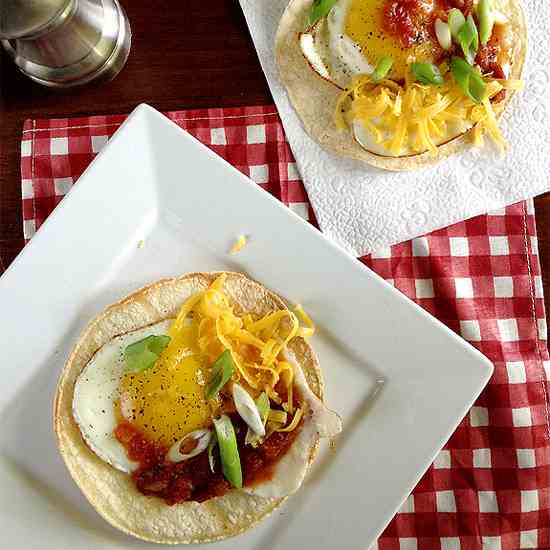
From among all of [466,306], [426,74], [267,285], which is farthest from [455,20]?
[267,285]

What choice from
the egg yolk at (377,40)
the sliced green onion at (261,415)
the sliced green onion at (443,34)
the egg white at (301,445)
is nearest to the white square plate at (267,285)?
the egg white at (301,445)

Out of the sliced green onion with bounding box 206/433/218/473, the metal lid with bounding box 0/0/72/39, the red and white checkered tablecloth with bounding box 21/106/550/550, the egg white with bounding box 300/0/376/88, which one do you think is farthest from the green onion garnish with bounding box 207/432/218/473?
the metal lid with bounding box 0/0/72/39

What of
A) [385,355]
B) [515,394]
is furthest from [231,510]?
[515,394]

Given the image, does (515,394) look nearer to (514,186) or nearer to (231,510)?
(514,186)

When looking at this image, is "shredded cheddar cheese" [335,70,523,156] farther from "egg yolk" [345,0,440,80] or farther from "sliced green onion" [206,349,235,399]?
"sliced green onion" [206,349,235,399]

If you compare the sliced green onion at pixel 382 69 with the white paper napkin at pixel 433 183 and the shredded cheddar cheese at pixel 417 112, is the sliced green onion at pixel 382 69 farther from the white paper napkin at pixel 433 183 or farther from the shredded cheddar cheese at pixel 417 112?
the white paper napkin at pixel 433 183

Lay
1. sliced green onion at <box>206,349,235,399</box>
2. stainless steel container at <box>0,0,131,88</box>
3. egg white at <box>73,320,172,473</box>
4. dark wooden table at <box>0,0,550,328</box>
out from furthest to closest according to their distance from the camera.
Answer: dark wooden table at <box>0,0,550,328</box> → stainless steel container at <box>0,0,131,88</box> → egg white at <box>73,320,172,473</box> → sliced green onion at <box>206,349,235,399</box>

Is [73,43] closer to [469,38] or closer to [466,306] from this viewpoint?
[469,38]
